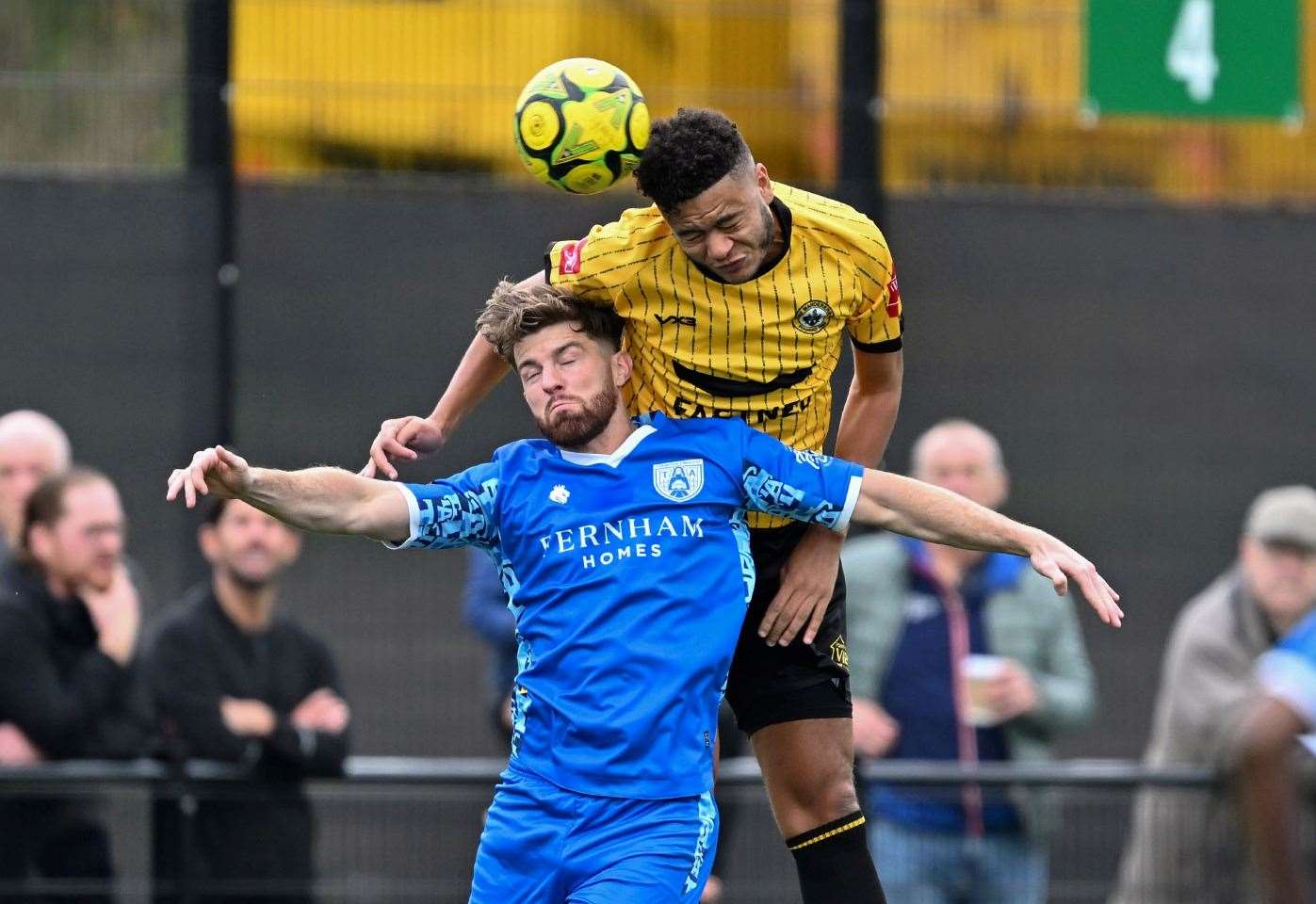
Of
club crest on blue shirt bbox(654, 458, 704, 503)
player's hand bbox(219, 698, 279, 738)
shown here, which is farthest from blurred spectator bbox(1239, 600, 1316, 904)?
player's hand bbox(219, 698, 279, 738)

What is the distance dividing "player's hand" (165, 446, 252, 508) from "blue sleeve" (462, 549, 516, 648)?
2896 mm

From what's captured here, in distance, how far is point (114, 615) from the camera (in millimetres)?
7605

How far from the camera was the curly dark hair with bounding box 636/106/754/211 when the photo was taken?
493cm

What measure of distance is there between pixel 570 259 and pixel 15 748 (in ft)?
10.4

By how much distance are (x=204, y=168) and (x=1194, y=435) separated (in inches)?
145

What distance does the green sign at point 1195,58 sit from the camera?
836cm

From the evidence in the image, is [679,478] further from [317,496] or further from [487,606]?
[487,606]

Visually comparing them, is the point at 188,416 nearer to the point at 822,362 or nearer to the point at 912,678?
the point at 912,678

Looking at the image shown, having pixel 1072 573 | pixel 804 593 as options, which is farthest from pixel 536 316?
pixel 1072 573

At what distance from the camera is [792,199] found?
534 centimetres

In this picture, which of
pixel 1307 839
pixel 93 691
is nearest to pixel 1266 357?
pixel 1307 839

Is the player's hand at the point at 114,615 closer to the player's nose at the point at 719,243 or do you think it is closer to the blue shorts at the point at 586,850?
the blue shorts at the point at 586,850

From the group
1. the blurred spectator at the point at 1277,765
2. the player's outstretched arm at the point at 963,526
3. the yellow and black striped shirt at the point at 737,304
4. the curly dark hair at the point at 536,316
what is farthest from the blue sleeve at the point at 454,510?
the blurred spectator at the point at 1277,765

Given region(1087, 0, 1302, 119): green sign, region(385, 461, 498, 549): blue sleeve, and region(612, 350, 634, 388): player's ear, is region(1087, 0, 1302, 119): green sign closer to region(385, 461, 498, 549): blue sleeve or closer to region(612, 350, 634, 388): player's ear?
region(612, 350, 634, 388): player's ear
